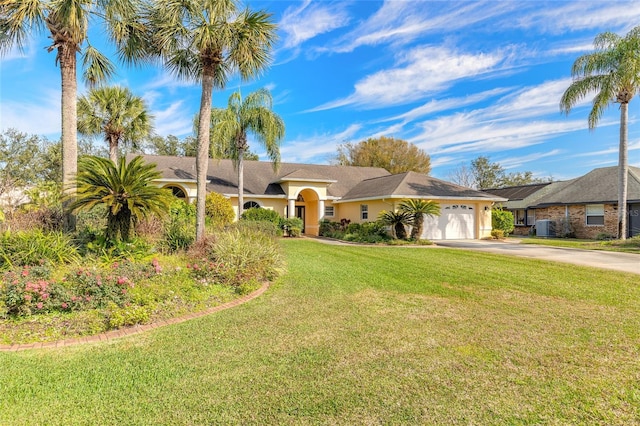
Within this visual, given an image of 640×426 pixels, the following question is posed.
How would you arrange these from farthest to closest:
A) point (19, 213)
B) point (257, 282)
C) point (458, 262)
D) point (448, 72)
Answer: point (448, 72) → point (458, 262) → point (19, 213) → point (257, 282)

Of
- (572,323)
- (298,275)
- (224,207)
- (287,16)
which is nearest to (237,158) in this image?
(224,207)

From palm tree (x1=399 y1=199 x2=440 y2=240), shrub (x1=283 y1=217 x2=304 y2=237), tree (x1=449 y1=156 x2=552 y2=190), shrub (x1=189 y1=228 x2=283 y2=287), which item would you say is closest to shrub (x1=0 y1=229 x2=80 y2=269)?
shrub (x1=189 y1=228 x2=283 y2=287)

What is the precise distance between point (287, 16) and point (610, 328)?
12179 mm

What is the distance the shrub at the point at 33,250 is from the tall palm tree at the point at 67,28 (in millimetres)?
1347

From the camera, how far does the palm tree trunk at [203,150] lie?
9734 mm

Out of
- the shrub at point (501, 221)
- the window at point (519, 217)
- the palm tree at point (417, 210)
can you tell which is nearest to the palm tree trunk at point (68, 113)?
the palm tree at point (417, 210)

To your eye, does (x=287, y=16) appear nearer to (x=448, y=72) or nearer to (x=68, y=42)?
(x=68, y=42)

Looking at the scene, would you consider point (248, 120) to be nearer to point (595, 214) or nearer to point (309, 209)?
point (309, 209)

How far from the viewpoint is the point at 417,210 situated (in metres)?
17.2

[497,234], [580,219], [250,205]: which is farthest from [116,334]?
[580,219]

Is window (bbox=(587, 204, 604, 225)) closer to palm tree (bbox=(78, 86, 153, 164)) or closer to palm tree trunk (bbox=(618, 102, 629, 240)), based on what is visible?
palm tree trunk (bbox=(618, 102, 629, 240))

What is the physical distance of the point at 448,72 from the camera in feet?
51.7

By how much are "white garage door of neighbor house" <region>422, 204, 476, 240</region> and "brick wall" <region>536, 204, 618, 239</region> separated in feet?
28.7

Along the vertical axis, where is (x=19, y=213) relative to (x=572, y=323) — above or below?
above
